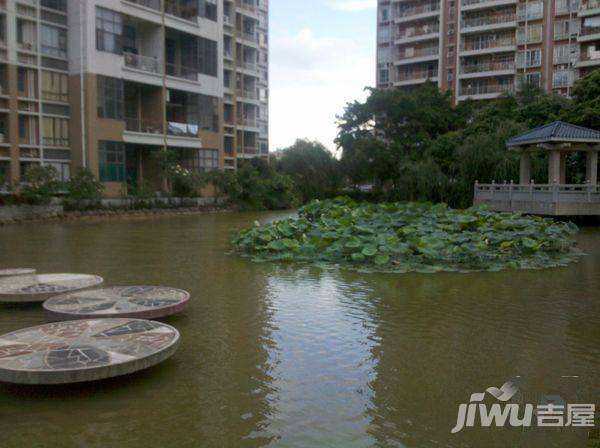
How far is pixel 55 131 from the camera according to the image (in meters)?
29.8

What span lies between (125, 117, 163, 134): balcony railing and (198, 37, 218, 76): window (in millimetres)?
4970

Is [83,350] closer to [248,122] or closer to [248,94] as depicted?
[248,122]

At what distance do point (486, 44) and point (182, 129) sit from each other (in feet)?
93.7

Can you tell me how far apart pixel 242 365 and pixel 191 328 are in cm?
151

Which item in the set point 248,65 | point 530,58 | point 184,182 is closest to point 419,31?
point 530,58

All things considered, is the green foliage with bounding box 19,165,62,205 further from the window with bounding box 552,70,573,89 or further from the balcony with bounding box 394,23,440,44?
the window with bounding box 552,70,573,89

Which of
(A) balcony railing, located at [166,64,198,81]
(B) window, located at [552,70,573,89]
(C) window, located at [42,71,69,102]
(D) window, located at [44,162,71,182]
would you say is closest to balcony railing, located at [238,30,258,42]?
(A) balcony railing, located at [166,64,198,81]

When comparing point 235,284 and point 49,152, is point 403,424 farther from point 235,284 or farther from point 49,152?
point 49,152

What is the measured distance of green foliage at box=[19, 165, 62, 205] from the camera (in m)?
24.4

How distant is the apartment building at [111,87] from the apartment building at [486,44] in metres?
22.4

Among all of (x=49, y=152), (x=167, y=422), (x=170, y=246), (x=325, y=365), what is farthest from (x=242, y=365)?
(x=49, y=152)

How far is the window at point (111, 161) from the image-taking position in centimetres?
3042

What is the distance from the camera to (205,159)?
3753cm

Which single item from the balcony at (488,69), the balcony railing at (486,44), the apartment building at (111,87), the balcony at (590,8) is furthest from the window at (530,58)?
the apartment building at (111,87)
